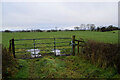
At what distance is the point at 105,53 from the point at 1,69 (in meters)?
4.48

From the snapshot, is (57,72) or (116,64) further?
(57,72)

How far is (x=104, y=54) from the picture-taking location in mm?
4449

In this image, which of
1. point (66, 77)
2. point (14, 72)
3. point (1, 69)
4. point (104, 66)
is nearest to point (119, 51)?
point (104, 66)

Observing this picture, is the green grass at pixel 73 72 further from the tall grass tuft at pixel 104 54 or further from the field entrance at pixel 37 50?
the field entrance at pixel 37 50

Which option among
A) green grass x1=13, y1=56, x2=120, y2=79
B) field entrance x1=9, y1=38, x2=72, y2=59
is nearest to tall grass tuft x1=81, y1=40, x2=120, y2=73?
green grass x1=13, y1=56, x2=120, y2=79

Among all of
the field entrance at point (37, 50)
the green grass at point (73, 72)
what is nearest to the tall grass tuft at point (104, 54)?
the green grass at point (73, 72)

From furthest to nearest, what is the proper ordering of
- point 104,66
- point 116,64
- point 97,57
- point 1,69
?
point 97,57, point 104,66, point 116,64, point 1,69

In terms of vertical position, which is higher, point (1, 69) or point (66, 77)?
point (1, 69)

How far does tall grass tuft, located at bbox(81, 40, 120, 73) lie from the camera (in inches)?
162

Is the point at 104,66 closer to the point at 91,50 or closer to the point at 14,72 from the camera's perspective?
the point at 91,50

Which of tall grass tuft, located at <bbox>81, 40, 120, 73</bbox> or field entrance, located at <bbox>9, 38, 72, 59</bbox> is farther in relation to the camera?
field entrance, located at <bbox>9, 38, 72, 59</bbox>

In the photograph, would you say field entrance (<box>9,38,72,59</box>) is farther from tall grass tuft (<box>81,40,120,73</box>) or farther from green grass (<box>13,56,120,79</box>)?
tall grass tuft (<box>81,40,120,73</box>)

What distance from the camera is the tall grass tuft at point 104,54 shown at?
410 cm

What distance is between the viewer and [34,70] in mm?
4746
